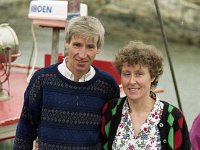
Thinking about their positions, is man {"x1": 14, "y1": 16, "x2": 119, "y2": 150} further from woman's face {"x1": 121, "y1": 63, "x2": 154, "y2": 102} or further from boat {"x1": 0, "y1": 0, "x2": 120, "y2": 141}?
boat {"x1": 0, "y1": 0, "x2": 120, "y2": 141}

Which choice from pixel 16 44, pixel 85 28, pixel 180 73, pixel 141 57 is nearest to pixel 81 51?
pixel 85 28

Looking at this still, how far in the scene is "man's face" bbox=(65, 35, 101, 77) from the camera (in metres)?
1.65

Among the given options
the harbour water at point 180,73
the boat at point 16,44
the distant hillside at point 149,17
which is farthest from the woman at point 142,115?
the distant hillside at point 149,17

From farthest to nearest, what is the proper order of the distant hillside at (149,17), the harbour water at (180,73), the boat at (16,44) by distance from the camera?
the distant hillside at (149,17) < the harbour water at (180,73) < the boat at (16,44)

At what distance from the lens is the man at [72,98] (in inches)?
65.9

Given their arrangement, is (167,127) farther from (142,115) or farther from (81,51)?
(81,51)

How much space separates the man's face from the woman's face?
129 mm

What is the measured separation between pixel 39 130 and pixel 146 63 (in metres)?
0.46

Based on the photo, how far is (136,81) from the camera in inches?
64.4

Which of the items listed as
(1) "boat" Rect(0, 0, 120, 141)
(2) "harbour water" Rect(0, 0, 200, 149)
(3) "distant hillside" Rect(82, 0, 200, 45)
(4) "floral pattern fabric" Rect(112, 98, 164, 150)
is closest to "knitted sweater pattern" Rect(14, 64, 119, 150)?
(4) "floral pattern fabric" Rect(112, 98, 164, 150)

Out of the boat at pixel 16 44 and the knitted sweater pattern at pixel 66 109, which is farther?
the boat at pixel 16 44

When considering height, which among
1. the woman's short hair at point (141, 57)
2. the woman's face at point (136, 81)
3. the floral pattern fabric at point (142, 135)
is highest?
the woman's short hair at point (141, 57)

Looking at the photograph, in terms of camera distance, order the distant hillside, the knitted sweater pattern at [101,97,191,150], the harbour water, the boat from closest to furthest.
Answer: the knitted sweater pattern at [101,97,191,150] → the boat → the harbour water → the distant hillside

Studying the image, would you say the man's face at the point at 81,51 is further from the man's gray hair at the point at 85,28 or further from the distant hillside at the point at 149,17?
the distant hillside at the point at 149,17
